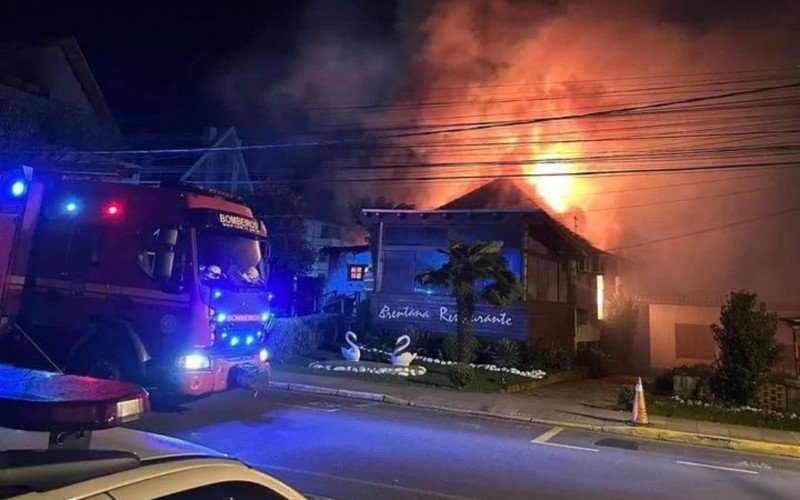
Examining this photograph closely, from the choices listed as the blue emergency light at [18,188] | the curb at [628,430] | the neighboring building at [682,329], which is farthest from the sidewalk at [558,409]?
the neighboring building at [682,329]

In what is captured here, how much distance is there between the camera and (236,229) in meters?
8.90

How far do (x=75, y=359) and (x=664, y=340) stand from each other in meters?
24.9

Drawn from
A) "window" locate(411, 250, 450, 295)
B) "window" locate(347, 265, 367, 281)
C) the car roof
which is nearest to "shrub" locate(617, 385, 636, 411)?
"window" locate(411, 250, 450, 295)

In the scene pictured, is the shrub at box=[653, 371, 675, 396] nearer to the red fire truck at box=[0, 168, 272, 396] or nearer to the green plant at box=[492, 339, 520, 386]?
the green plant at box=[492, 339, 520, 386]

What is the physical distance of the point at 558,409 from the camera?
12586 millimetres

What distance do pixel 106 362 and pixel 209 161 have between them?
25401mm

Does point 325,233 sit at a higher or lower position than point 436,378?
higher

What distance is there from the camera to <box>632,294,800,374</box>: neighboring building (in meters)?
25.8

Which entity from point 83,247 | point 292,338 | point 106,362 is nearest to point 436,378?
point 292,338

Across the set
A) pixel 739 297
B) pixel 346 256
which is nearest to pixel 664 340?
pixel 739 297

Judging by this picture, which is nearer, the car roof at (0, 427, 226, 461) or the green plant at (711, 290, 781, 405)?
the car roof at (0, 427, 226, 461)

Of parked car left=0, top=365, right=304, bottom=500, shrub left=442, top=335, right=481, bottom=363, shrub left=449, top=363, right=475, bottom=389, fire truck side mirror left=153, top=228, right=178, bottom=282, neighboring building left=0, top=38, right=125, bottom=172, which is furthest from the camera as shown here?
shrub left=442, top=335, right=481, bottom=363

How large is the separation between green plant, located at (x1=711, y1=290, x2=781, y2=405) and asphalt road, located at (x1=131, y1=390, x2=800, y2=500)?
491cm

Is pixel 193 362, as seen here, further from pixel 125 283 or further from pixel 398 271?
pixel 398 271
